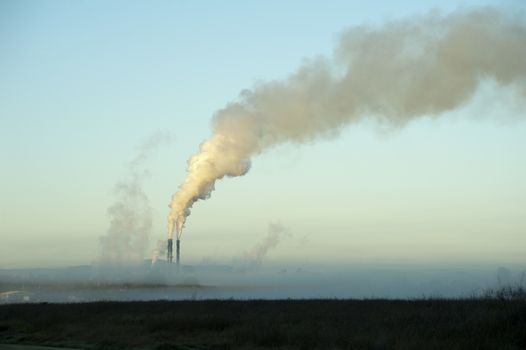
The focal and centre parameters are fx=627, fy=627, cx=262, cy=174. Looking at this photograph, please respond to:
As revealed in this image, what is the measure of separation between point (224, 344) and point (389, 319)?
938cm

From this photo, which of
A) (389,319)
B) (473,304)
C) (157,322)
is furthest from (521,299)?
(157,322)

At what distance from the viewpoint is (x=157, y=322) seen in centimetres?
3322

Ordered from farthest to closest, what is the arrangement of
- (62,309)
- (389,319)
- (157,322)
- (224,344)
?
(62,309) → (157,322) → (389,319) → (224,344)

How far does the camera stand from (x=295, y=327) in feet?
93.7

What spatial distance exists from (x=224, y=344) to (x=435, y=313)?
11980 millimetres

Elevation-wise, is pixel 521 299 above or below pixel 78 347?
above

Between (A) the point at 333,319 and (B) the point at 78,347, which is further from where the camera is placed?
(A) the point at 333,319

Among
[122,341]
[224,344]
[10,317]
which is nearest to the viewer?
[224,344]

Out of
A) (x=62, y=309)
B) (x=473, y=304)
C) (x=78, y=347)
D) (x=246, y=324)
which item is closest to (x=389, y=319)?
(x=473, y=304)

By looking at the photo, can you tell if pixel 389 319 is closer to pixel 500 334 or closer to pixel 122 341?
pixel 500 334

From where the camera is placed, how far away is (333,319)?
106ft

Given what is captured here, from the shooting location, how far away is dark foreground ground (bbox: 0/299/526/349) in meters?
24.4

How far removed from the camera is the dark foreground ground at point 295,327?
80.2ft

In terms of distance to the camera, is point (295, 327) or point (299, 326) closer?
point (295, 327)
